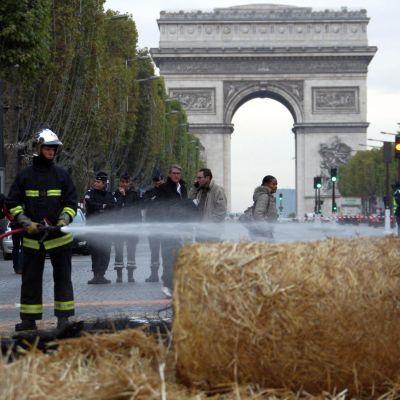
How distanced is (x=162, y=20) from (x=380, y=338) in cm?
8132

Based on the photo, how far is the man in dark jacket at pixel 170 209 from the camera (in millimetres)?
13828

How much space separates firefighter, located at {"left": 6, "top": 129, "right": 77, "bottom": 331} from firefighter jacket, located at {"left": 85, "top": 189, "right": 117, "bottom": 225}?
295 inches

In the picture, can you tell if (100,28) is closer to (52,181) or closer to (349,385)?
(52,181)

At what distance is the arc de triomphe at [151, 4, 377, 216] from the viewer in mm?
86000

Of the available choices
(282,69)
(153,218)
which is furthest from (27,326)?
(282,69)

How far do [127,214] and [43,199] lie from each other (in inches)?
330

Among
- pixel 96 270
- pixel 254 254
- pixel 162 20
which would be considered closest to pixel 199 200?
pixel 96 270

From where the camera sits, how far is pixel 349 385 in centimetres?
575

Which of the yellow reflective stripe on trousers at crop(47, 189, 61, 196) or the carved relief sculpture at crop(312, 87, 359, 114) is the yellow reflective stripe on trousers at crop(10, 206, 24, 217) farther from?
the carved relief sculpture at crop(312, 87, 359, 114)

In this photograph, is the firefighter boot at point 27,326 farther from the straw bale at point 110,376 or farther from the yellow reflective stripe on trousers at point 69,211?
Result: the straw bale at point 110,376

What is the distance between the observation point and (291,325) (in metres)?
5.65

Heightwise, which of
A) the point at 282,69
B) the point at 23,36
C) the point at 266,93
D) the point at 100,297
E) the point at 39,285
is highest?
the point at 282,69

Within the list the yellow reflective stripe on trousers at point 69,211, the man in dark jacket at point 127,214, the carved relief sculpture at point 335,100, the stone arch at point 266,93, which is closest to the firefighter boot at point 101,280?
the man in dark jacket at point 127,214

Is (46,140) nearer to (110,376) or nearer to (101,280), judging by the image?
(110,376)
